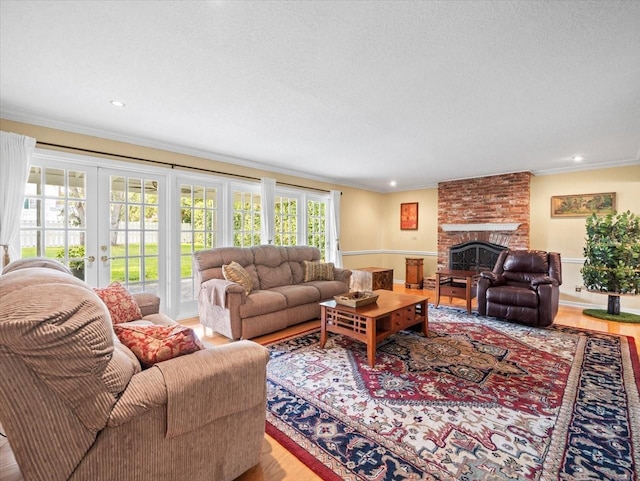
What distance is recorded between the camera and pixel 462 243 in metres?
6.50

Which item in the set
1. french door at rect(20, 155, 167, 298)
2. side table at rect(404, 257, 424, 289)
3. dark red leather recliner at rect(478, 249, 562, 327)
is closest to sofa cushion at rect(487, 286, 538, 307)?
dark red leather recliner at rect(478, 249, 562, 327)

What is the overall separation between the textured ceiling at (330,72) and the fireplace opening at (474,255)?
240 cm

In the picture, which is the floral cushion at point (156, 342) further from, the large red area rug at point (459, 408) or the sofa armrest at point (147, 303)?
the sofa armrest at point (147, 303)

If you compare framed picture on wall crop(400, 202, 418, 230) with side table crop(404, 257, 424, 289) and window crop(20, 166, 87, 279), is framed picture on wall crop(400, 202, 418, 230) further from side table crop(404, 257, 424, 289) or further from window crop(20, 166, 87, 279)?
window crop(20, 166, 87, 279)

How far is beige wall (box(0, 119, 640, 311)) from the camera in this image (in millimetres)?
4016

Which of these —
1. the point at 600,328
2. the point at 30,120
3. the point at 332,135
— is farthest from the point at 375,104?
the point at 600,328

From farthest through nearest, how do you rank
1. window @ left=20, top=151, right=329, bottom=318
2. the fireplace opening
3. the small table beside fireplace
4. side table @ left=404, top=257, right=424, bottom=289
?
side table @ left=404, top=257, right=424, bottom=289 → the fireplace opening → the small table beside fireplace → window @ left=20, top=151, right=329, bottom=318

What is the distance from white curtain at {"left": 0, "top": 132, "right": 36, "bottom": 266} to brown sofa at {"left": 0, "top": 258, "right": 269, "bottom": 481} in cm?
250

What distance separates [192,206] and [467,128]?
12.4ft

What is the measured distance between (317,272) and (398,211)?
12.7ft

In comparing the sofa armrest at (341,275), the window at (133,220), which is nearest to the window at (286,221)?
the window at (133,220)

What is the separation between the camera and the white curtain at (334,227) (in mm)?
6590

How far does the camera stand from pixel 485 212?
616cm

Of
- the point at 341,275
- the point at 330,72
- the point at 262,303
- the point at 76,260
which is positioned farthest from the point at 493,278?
the point at 76,260
